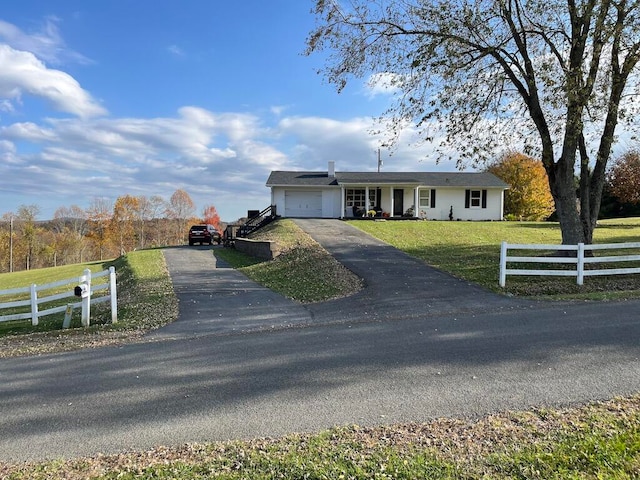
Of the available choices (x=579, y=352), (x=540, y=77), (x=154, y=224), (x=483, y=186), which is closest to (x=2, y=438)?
(x=579, y=352)

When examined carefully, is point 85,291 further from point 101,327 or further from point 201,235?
point 201,235

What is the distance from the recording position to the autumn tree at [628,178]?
36.3 m

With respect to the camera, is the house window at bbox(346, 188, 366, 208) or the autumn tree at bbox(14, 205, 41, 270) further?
the autumn tree at bbox(14, 205, 41, 270)

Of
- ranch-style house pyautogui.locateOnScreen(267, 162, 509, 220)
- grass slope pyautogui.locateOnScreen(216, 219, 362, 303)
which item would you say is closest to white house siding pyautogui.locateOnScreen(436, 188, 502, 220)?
ranch-style house pyautogui.locateOnScreen(267, 162, 509, 220)

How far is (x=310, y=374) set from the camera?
5215 mm

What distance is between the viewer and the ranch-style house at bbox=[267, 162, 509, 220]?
3212 cm

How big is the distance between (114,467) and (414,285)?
9.26 meters

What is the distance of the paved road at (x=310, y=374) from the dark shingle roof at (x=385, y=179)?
23.0 meters

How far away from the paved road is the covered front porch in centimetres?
2329

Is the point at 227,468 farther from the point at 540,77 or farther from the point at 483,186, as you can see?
the point at 483,186

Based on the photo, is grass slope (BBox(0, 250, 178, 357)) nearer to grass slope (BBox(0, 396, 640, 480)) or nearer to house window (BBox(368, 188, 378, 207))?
grass slope (BBox(0, 396, 640, 480))

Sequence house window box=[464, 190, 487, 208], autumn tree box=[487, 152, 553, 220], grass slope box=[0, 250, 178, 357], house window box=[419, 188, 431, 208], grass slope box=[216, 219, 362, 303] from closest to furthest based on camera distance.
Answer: grass slope box=[0, 250, 178, 357]
grass slope box=[216, 219, 362, 303]
house window box=[419, 188, 431, 208]
house window box=[464, 190, 487, 208]
autumn tree box=[487, 152, 553, 220]

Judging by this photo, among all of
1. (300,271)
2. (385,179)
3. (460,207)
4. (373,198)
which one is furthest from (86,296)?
(460,207)

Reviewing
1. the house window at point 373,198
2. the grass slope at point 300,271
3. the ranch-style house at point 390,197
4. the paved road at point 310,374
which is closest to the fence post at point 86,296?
the paved road at point 310,374
